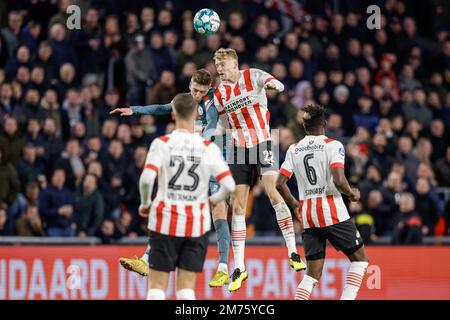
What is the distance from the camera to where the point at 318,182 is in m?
12.0

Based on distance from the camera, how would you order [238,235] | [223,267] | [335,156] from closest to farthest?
[335,156] → [223,267] → [238,235]

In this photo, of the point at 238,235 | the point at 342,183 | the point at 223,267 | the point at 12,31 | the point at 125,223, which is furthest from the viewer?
the point at 12,31

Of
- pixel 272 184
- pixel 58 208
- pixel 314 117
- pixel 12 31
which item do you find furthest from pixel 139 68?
pixel 314 117

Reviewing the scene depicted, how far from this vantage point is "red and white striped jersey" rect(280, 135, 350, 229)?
39.2 ft

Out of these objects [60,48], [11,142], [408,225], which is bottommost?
[408,225]

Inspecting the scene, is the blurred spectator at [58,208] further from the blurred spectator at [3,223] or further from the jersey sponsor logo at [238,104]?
the jersey sponsor logo at [238,104]

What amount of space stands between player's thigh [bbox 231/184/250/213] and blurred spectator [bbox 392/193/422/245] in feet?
18.3

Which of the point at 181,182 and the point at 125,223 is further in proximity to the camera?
the point at 125,223

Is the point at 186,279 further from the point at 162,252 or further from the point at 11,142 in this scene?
the point at 11,142

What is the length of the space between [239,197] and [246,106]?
1.08 meters

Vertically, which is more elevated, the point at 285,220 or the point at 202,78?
the point at 202,78

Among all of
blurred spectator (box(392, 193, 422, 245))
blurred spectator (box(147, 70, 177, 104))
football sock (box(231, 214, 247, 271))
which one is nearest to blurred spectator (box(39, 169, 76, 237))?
blurred spectator (box(147, 70, 177, 104))

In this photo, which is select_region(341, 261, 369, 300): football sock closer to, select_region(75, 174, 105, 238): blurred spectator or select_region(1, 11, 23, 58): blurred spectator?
select_region(75, 174, 105, 238): blurred spectator
